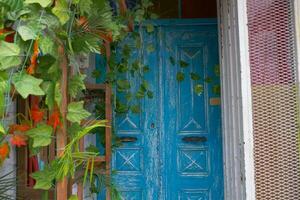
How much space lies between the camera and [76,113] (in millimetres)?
1843

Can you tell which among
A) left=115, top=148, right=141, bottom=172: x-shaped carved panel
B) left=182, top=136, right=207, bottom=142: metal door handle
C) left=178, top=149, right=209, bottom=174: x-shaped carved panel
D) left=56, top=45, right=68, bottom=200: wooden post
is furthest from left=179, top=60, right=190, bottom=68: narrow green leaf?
left=56, top=45, right=68, bottom=200: wooden post

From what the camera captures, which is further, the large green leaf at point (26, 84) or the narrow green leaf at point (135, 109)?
the narrow green leaf at point (135, 109)

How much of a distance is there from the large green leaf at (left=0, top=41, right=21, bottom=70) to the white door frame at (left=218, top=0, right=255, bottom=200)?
5.07ft

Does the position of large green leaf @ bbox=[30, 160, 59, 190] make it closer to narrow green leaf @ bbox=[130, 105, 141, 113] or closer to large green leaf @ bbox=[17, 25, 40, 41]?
→ large green leaf @ bbox=[17, 25, 40, 41]

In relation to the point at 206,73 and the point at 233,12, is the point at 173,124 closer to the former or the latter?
the point at 206,73

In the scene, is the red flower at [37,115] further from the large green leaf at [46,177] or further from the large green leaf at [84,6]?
the large green leaf at [84,6]

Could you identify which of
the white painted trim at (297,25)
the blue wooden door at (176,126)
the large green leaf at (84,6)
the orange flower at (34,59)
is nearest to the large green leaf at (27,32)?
the orange flower at (34,59)

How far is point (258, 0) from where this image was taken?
2.78 metres

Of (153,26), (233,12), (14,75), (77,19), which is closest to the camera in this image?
(14,75)

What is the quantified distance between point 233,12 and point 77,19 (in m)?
1.43

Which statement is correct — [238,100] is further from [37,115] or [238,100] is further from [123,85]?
[123,85]

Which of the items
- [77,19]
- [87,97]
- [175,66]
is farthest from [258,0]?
[87,97]

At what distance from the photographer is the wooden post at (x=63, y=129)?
1.83 meters

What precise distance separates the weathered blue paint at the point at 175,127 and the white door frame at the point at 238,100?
0.62 metres
